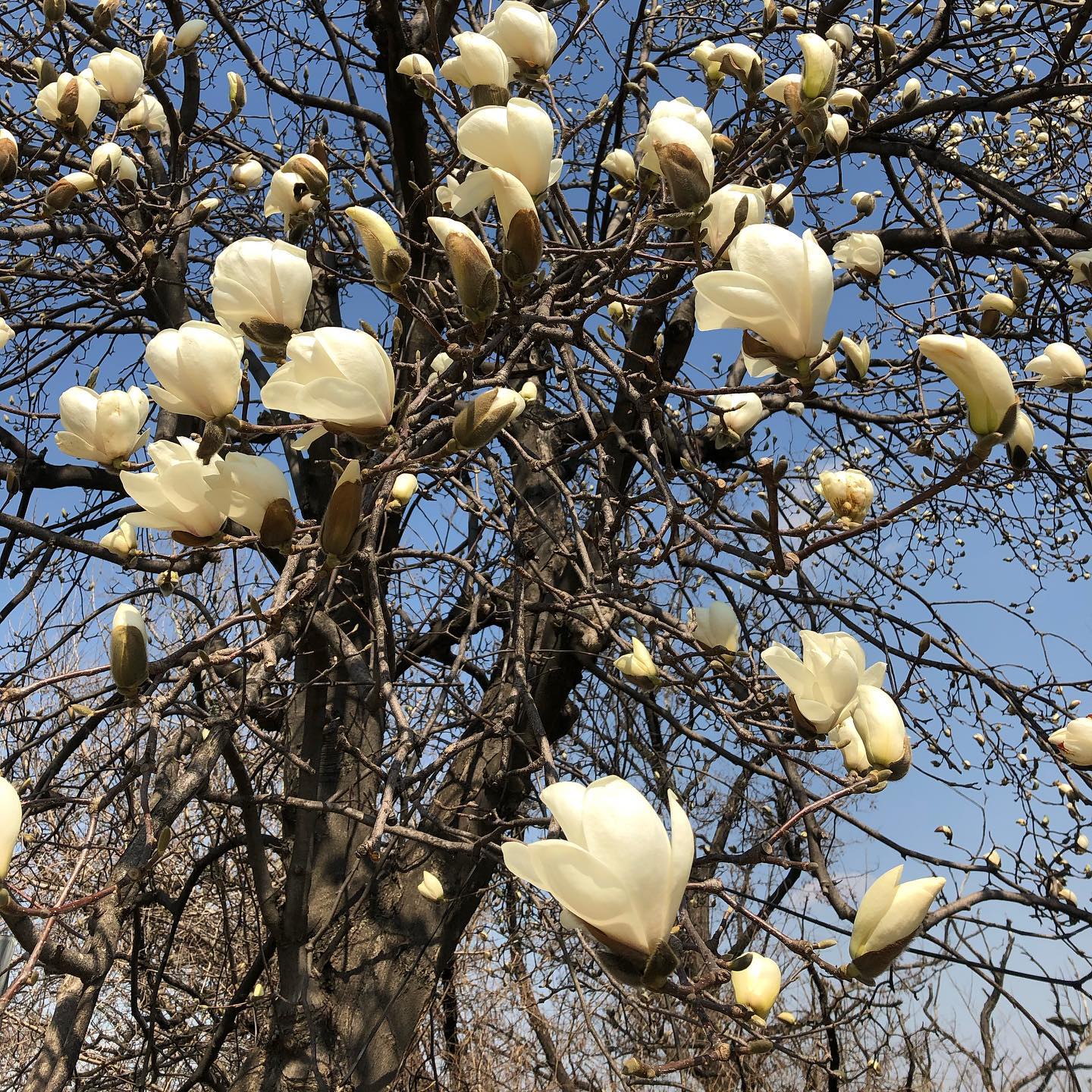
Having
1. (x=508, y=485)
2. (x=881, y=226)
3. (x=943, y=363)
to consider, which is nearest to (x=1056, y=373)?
(x=943, y=363)

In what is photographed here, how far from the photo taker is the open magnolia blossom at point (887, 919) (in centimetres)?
78

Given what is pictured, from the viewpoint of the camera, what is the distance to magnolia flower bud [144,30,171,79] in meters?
1.84

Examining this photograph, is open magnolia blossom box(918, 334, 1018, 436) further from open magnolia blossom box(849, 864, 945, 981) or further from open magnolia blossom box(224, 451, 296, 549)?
open magnolia blossom box(224, 451, 296, 549)

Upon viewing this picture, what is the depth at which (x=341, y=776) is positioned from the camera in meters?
2.44

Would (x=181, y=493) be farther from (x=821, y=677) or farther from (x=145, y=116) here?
(x=145, y=116)

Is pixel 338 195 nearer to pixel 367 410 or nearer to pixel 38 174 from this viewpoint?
pixel 38 174

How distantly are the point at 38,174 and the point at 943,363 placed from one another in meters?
1.85

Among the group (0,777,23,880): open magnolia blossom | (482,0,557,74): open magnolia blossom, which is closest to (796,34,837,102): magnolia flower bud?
(482,0,557,74): open magnolia blossom

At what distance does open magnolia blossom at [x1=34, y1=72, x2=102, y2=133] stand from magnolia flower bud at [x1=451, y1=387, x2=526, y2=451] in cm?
127

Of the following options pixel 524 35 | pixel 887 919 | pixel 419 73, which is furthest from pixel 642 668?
pixel 419 73

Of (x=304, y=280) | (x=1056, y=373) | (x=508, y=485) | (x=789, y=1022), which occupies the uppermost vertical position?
(x=1056, y=373)

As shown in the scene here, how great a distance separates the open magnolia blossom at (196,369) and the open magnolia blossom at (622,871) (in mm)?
522

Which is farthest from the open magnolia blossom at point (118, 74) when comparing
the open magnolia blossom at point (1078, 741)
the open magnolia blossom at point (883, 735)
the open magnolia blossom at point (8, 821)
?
the open magnolia blossom at point (1078, 741)

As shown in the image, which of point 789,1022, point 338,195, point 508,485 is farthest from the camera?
Result: point 338,195
